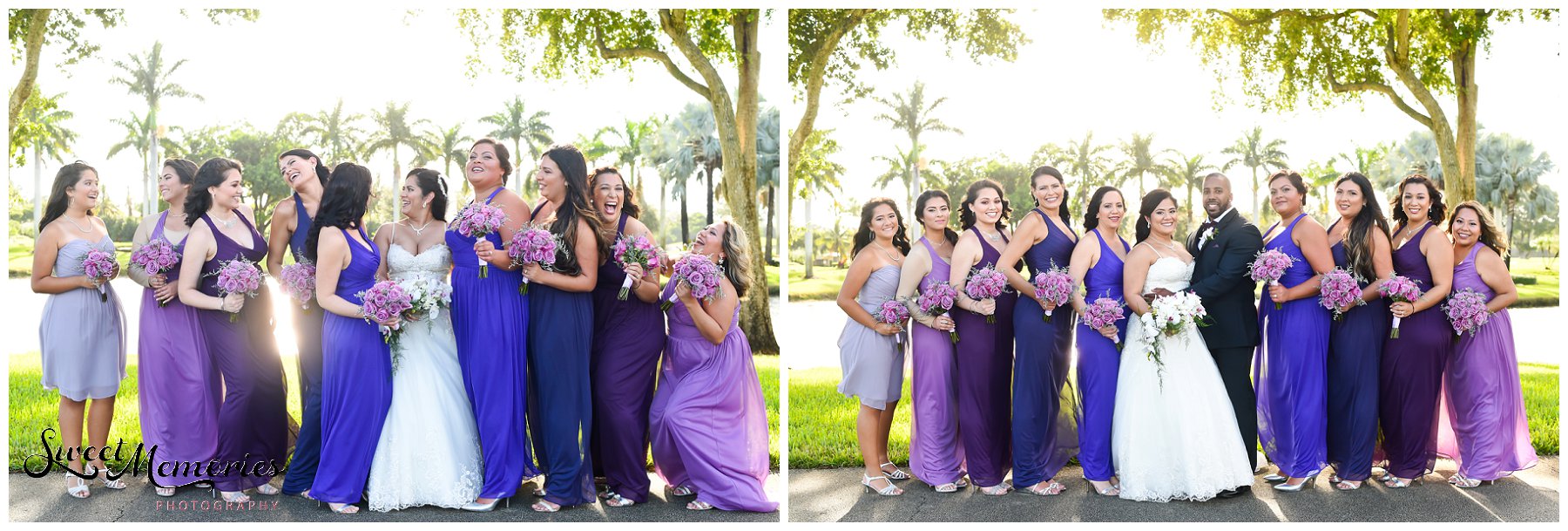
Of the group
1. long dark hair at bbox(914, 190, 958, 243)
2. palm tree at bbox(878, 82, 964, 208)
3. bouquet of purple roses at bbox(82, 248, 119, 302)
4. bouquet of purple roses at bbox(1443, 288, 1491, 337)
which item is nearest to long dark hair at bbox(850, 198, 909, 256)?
long dark hair at bbox(914, 190, 958, 243)

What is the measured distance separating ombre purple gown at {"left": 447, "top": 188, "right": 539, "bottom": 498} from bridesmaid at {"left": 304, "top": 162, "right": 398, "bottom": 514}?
465 mm

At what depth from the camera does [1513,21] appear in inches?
497

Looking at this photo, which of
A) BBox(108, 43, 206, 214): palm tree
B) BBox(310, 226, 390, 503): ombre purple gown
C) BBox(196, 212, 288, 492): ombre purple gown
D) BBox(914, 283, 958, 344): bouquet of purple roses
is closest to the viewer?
BBox(310, 226, 390, 503): ombre purple gown

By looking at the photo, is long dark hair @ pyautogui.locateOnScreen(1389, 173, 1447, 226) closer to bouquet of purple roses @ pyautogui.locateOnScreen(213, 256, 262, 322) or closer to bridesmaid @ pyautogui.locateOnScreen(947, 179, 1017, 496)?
bridesmaid @ pyautogui.locateOnScreen(947, 179, 1017, 496)

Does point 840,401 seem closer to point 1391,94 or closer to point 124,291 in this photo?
point 1391,94

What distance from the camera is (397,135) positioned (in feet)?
94.4

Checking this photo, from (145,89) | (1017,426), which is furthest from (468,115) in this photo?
(1017,426)

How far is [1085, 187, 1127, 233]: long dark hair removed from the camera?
6.32 m

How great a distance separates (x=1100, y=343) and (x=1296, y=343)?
4.18 ft

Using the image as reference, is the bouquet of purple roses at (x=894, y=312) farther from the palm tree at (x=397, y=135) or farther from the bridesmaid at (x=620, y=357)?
the palm tree at (x=397, y=135)

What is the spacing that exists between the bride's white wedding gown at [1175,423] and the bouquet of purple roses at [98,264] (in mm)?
6218

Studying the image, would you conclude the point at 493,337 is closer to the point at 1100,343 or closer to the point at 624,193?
the point at 624,193

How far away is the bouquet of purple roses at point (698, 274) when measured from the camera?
5.65 m

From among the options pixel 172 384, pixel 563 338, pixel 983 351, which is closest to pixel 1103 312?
pixel 983 351
